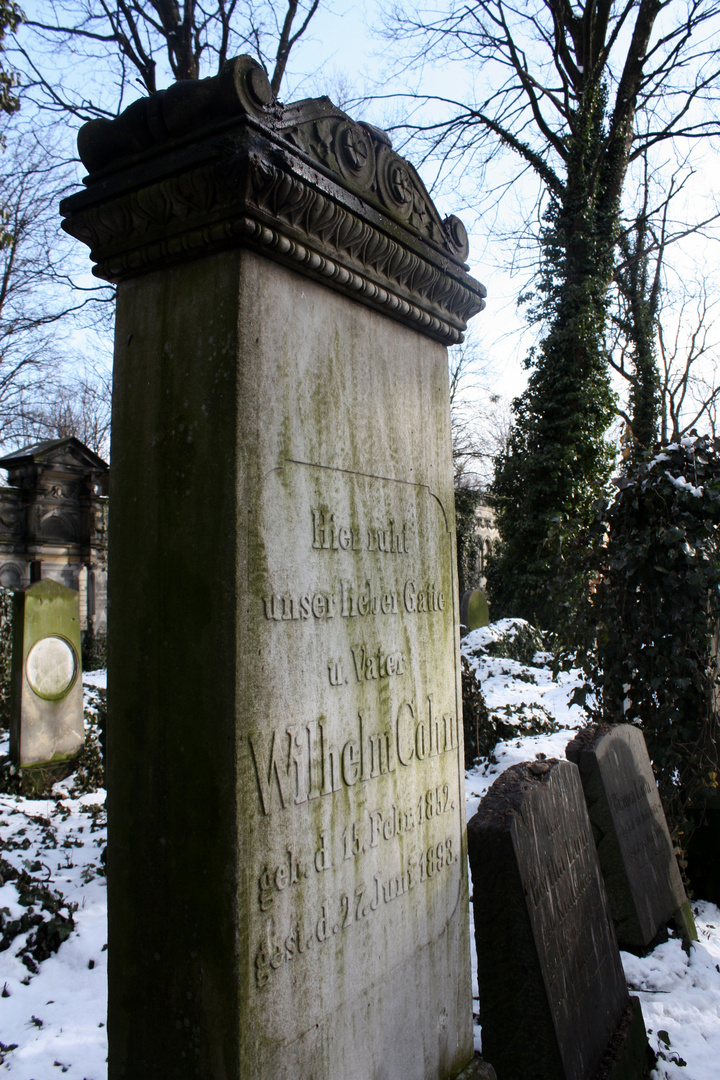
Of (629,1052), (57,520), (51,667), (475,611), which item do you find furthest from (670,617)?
(57,520)

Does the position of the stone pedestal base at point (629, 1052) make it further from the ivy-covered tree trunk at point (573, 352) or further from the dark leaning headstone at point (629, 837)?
the ivy-covered tree trunk at point (573, 352)

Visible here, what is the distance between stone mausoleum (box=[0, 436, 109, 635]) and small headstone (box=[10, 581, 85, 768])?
23.4 ft

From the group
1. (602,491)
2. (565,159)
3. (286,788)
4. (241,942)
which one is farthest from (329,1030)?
(565,159)

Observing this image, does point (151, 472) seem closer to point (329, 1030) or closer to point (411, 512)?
point (411, 512)

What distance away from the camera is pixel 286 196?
156cm

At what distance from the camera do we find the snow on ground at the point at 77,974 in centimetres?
287

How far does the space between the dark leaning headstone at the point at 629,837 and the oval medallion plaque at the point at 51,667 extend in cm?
566

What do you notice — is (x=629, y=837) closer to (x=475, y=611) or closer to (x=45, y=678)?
(x=45, y=678)

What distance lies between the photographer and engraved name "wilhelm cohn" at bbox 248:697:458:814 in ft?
5.09

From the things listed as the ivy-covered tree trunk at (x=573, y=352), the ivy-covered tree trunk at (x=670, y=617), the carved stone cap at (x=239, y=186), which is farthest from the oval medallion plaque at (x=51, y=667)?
the ivy-covered tree trunk at (x=573, y=352)

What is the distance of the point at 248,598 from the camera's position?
1.51 meters

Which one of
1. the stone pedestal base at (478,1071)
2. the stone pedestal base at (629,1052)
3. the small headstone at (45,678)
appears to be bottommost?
the stone pedestal base at (629,1052)

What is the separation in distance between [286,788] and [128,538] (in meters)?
0.66

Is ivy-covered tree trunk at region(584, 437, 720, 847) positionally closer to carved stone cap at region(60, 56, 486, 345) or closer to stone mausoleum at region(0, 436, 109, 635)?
carved stone cap at region(60, 56, 486, 345)
